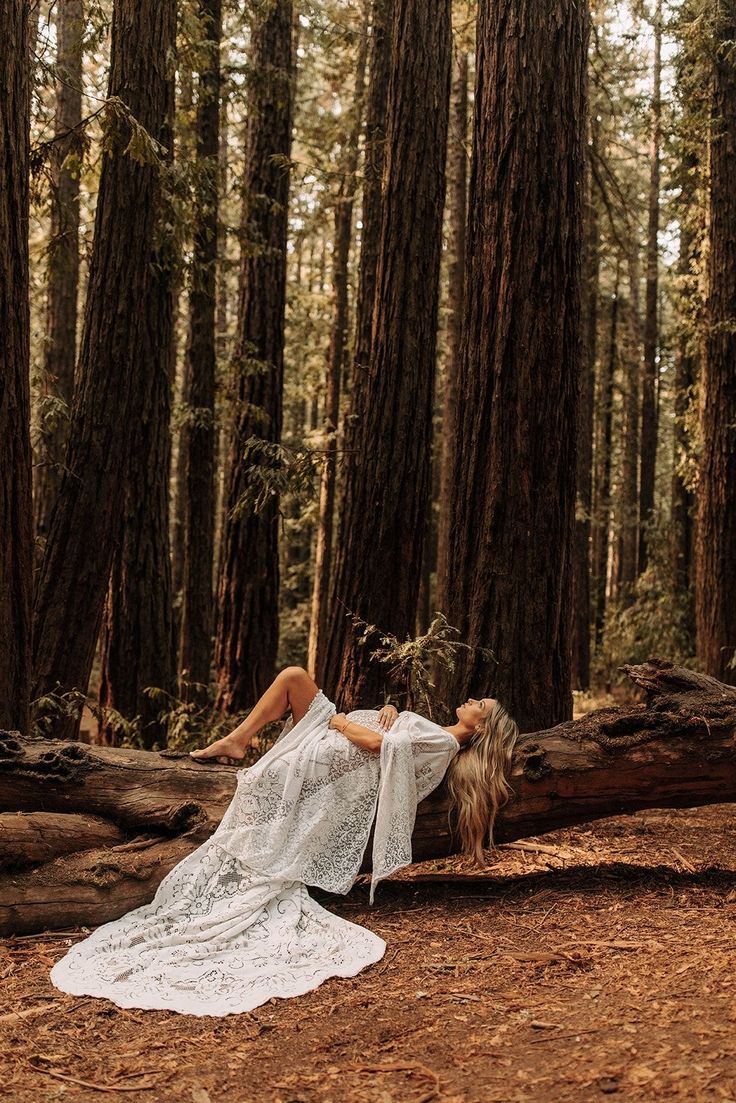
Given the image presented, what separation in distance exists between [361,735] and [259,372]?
6.98 m

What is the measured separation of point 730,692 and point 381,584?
3340 millimetres

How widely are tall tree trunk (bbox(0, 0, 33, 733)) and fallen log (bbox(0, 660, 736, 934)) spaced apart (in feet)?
2.73

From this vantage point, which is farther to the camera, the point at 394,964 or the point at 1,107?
the point at 1,107

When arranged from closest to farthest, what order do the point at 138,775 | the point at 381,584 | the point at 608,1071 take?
1. the point at 608,1071
2. the point at 138,775
3. the point at 381,584

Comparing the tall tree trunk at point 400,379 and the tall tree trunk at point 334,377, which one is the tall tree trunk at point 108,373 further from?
the tall tree trunk at point 334,377

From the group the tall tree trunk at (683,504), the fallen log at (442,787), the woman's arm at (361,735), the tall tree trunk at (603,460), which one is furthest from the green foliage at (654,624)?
the woman's arm at (361,735)

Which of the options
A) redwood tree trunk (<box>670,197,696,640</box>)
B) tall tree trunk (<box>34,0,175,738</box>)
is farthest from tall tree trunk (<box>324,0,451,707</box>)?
redwood tree trunk (<box>670,197,696,640</box>)

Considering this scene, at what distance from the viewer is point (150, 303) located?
357 inches

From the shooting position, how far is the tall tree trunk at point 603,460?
2707cm

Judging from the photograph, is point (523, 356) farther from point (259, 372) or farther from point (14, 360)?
point (259, 372)

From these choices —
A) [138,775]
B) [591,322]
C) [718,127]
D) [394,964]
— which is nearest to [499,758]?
[394,964]

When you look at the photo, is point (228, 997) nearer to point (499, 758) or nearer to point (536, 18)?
point (499, 758)

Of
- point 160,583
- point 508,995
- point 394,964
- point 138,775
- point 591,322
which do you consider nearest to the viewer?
point 508,995

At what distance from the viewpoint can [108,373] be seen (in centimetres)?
889
